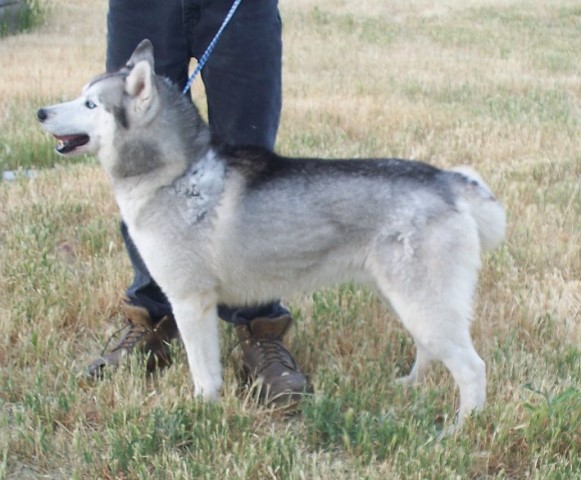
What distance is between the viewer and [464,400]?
3.59 metres

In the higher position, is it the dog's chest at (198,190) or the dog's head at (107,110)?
the dog's head at (107,110)

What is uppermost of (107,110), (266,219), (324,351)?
(107,110)

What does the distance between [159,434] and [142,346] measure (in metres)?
0.89

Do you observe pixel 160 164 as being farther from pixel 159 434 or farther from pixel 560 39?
pixel 560 39

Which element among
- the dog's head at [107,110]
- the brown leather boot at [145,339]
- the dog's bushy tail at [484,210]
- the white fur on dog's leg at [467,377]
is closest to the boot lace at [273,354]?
the brown leather boot at [145,339]

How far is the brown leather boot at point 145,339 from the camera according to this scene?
416 cm

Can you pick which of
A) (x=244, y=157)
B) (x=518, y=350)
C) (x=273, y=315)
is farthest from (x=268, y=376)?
(x=518, y=350)

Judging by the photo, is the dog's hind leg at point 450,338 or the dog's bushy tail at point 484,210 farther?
the dog's bushy tail at point 484,210

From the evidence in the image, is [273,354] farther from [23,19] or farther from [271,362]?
[23,19]

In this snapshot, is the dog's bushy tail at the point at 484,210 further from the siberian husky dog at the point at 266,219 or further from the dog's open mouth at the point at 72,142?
the dog's open mouth at the point at 72,142

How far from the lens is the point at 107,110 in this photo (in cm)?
349

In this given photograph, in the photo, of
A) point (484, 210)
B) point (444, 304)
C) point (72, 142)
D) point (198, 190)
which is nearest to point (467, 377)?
point (444, 304)

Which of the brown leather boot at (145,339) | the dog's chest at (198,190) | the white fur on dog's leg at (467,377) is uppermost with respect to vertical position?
the dog's chest at (198,190)

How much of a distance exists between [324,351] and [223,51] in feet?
5.06
